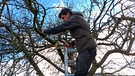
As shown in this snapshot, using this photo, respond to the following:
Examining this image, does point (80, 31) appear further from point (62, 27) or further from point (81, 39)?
point (62, 27)

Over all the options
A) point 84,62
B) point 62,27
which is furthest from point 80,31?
point 84,62

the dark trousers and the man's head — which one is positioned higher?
the man's head

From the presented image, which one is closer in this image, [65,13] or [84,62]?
[84,62]

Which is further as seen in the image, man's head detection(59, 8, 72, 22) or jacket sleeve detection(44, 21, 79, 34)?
man's head detection(59, 8, 72, 22)

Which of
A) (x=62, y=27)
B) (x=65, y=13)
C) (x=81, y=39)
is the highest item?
(x=65, y=13)

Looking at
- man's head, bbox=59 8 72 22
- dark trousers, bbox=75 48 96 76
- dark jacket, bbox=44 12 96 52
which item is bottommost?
dark trousers, bbox=75 48 96 76

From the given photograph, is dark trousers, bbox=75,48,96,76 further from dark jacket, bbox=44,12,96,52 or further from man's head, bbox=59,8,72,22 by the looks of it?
man's head, bbox=59,8,72,22

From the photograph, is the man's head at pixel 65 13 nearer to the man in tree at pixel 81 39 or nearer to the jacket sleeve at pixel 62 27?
the man in tree at pixel 81 39

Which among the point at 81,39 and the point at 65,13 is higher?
the point at 65,13

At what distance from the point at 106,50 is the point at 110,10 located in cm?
148

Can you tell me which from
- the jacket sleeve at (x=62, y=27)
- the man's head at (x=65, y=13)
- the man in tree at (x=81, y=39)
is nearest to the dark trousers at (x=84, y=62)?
the man in tree at (x=81, y=39)

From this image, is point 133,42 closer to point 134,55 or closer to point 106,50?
point 134,55

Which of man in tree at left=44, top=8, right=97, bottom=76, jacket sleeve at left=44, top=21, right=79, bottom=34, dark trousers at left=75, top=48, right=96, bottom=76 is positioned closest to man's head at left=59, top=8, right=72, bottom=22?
man in tree at left=44, top=8, right=97, bottom=76

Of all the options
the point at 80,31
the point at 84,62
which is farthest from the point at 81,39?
the point at 84,62
